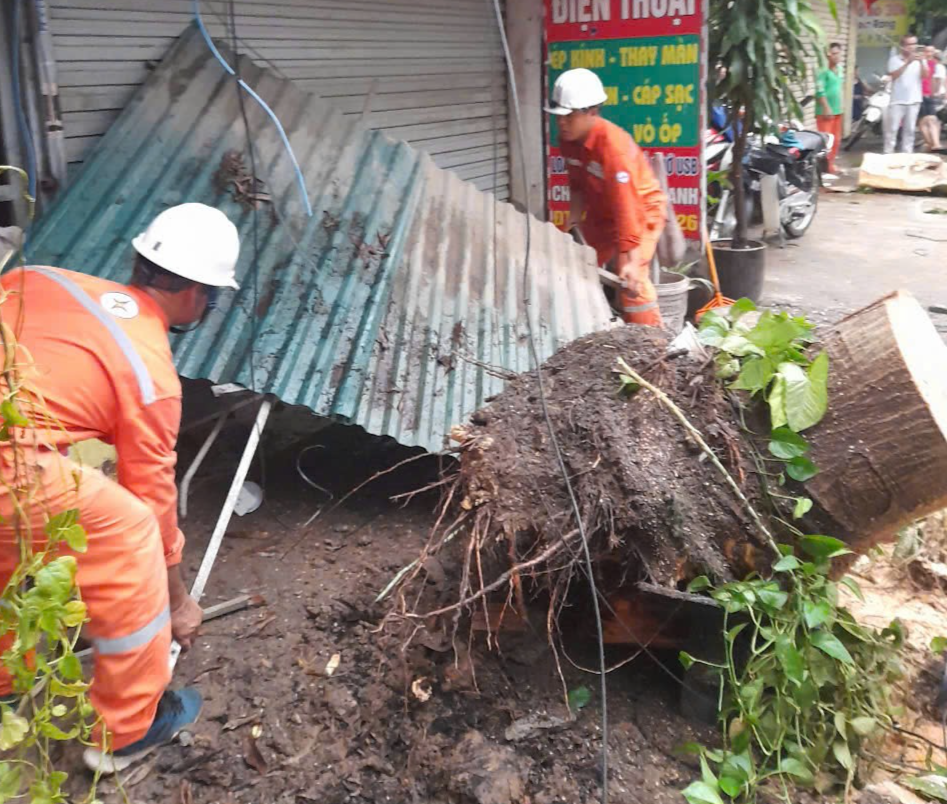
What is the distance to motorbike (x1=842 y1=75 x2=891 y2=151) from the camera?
17.6 metres

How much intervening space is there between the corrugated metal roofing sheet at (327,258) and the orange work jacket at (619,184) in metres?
0.53

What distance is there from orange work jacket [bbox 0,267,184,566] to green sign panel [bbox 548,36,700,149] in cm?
515

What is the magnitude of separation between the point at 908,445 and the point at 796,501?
34 centimetres

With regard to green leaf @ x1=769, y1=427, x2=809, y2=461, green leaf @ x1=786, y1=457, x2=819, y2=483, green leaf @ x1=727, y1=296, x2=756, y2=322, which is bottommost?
green leaf @ x1=786, y1=457, x2=819, y2=483

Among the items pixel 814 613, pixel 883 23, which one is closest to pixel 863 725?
pixel 814 613

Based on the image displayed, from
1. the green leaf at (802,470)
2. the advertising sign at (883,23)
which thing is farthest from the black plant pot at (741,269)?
the advertising sign at (883,23)

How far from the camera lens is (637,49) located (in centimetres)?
661

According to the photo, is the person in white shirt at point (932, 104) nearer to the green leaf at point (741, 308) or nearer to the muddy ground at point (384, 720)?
the green leaf at point (741, 308)

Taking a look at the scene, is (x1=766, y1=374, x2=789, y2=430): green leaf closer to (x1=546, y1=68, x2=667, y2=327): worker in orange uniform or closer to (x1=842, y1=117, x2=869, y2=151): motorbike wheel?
(x1=546, y1=68, x2=667, y2=327): worker in orange uniform

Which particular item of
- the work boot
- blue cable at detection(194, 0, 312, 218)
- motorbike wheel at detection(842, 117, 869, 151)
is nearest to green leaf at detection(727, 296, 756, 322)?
the work boot

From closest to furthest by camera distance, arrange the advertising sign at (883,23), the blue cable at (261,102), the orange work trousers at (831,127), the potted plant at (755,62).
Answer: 1. the blue cable at (261,102)
2. the potted plant at (755,62)
3. the orange work trousers at (831,127)
4. the advertising sign at (883,23)

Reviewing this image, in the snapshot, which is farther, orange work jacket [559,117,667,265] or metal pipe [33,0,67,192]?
orange work jacket [559,117,667,265]

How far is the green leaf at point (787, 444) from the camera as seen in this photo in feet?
7.97

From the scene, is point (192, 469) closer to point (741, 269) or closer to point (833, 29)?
point (741, 269)
